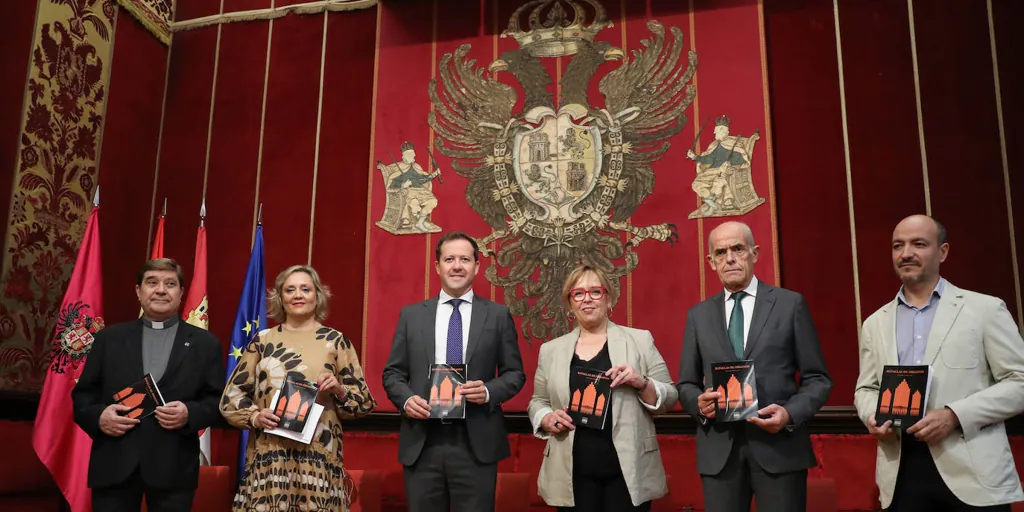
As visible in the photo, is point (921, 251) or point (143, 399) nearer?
point (921, 251)

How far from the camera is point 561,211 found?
184 inches

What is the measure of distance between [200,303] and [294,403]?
2268 mm

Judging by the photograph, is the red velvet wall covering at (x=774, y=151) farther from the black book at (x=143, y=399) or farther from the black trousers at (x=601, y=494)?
the black book at (x=143, y=399)

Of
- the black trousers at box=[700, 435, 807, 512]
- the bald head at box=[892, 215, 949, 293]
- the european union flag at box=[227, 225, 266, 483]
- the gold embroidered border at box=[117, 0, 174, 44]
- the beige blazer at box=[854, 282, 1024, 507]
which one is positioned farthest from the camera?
the gold embroidered border at box=[117, 0, 174, 44]

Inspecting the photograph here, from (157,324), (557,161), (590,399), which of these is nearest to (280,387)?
(157,324)

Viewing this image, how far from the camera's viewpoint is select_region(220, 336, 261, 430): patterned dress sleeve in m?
2.89

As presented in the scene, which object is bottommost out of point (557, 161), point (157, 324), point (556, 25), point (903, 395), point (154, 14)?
point (903, 395)

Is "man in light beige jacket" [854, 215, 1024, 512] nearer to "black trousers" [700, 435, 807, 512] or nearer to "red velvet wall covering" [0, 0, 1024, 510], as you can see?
"black trousers" [700, 435, 807, 512]

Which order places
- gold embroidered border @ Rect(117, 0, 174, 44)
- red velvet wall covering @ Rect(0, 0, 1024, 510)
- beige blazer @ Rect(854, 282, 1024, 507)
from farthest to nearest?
gold embroidered border @ Rect(117, 0, 174, 44) < red velvet wall covering @ Rect(0, 0, 1024, 510) < beige blazer @ Rect(854, 282, 1024, 507)

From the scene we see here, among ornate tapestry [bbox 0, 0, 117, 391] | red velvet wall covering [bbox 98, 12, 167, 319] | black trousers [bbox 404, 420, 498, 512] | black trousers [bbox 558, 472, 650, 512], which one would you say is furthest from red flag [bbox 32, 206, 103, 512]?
black trousers [bbox 558, 472, 650, 512]

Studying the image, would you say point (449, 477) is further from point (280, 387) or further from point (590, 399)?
point (280, 387)

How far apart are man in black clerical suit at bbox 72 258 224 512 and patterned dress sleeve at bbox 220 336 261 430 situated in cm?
11

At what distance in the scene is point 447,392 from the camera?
275 cm

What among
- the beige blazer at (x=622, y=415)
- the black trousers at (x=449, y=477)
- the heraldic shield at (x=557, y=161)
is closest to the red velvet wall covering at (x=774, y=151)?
the heraldic shield at (x=557, y=161)
